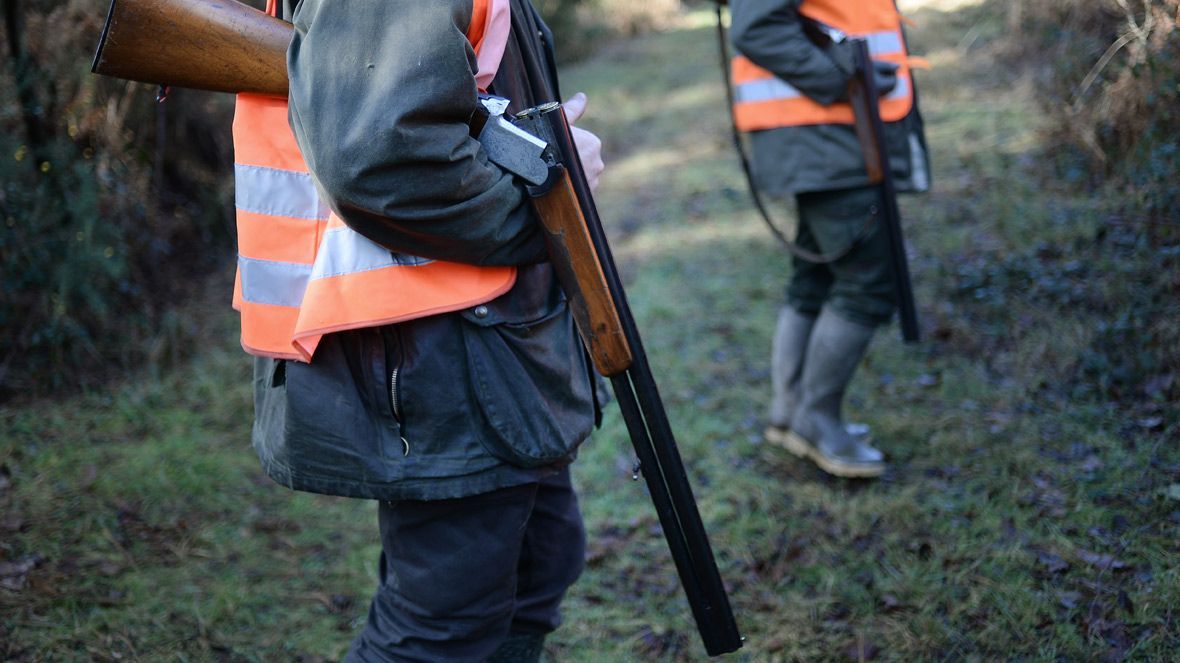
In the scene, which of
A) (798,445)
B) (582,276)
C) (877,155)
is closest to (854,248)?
(877,155)

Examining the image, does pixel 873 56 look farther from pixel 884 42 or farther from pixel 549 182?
pixel 549 182

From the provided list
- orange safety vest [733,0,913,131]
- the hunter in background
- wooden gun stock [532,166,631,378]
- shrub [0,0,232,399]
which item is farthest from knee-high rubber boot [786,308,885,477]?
shrub [0,0,232,399]

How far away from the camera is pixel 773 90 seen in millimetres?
3434

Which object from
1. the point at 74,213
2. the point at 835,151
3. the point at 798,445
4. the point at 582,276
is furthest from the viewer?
the point at 74,213

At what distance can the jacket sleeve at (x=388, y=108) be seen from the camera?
5.12 ft

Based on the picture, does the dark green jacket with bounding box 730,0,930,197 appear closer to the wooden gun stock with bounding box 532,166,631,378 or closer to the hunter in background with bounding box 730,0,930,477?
the hunter in background with bounding box 730,0,930,477

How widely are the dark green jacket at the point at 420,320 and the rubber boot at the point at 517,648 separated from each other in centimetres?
59

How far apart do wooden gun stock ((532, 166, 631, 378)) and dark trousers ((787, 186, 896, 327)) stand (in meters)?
1.76

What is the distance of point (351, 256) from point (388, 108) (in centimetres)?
31

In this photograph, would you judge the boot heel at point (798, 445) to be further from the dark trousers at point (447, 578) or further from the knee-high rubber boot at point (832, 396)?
the dark trousers at point (447, 578)

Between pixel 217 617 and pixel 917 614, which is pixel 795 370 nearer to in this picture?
pixel 917 614

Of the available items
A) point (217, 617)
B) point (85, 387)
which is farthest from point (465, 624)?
point (85, 387)

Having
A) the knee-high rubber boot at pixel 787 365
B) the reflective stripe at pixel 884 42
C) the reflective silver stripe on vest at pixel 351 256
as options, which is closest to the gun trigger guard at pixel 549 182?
the reflective silver stripe on vest at pixel 351 256

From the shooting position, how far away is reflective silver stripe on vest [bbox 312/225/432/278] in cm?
174
